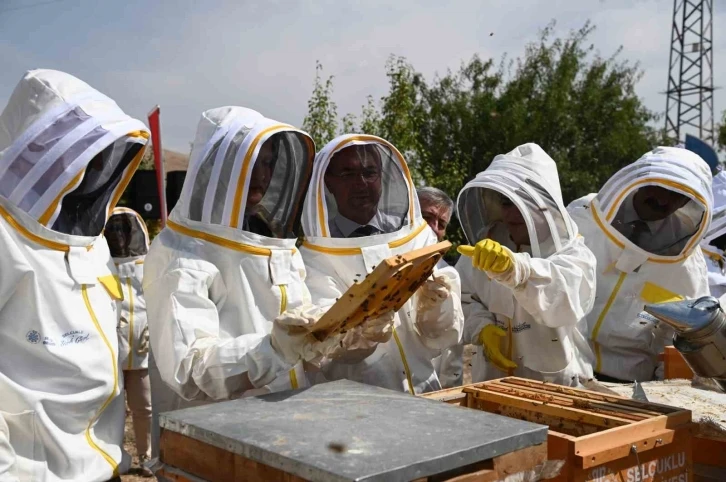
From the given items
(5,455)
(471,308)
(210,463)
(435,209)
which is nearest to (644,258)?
(471,308)

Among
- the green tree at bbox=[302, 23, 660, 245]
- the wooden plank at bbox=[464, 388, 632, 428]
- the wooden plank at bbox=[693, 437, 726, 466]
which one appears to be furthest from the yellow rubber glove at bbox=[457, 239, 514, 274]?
the green tree at bbox=[302, 23, 660, 245]

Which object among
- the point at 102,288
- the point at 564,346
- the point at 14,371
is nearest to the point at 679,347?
the point at 564,346

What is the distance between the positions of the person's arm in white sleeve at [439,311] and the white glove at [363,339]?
10.2 inches

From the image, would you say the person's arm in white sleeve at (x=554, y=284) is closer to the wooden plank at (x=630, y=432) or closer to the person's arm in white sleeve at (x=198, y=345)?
the wooden plank at (x=630, y=432)

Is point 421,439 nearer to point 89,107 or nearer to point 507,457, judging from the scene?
point 507,457

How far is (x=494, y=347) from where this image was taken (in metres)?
3.78

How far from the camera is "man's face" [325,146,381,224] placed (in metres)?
3.46

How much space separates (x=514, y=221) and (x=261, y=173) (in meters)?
1.49

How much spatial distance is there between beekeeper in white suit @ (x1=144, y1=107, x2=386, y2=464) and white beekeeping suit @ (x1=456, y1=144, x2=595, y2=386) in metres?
1.16

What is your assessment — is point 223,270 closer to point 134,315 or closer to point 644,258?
point 644,258

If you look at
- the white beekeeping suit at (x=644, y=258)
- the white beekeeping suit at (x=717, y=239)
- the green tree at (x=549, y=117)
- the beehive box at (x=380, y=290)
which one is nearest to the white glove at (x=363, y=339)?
the beehive box at (x=380, y=290)

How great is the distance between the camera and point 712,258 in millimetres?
6078

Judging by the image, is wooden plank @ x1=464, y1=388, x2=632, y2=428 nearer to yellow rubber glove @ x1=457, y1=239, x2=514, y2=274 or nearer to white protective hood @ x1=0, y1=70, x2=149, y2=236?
yellow rubber glove @ x1=457, y1=239, x2=514, y2=274

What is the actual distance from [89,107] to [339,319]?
4.20ft
